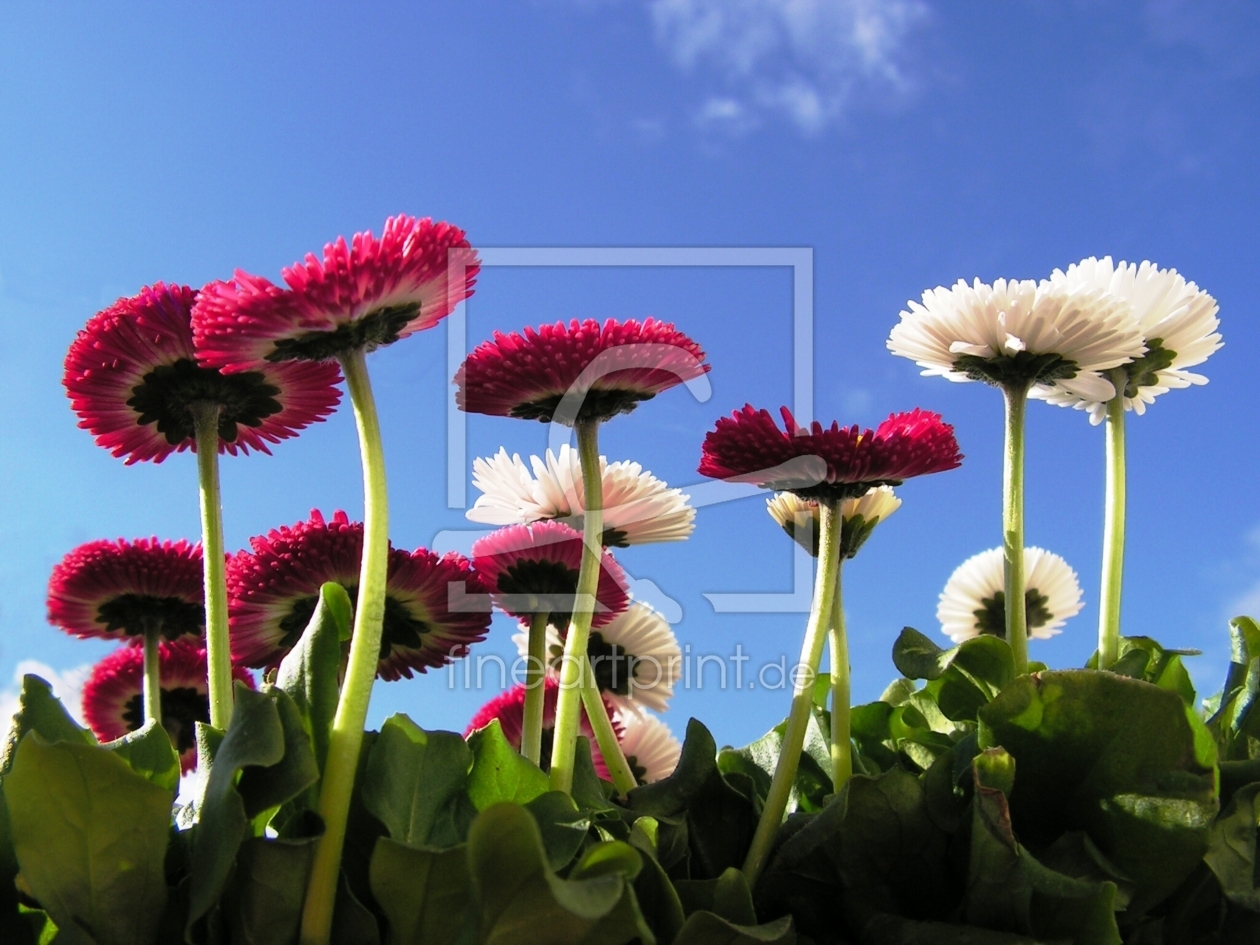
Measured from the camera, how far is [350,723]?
0.85m

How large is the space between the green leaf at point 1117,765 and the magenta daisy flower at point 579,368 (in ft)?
1.42

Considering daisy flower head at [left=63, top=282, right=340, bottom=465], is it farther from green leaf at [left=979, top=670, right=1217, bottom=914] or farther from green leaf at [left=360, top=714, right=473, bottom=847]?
green leaf at [left=979, top=670, right=1217, bottom=914]

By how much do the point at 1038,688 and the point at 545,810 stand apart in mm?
444

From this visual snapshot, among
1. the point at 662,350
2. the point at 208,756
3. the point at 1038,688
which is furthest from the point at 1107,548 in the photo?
the point at 208,756

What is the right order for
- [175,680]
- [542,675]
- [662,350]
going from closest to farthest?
[662,350] → [542,675] → [175,680]

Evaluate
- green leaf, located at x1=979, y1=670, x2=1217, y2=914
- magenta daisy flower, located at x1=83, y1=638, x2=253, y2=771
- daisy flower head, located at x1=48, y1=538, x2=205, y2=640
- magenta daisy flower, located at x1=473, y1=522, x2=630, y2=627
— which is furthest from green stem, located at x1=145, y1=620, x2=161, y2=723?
green leaf, located at x1=979, y1=670, x2=1217, y2=914

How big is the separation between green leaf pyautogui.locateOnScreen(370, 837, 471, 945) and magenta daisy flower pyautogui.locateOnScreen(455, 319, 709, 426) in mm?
454

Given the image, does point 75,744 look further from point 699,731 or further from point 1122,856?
point 1122,856

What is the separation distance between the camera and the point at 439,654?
51.6 inches

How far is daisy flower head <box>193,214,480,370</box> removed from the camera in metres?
0.87

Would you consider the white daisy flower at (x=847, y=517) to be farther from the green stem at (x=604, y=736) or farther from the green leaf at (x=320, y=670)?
the green leaf at (x=320, y=670)

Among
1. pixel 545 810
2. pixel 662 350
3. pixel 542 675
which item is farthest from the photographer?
pixel 542 675

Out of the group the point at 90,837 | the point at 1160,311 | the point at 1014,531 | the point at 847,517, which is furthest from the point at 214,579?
the point at 1160,311

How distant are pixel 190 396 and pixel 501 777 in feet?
1.56
